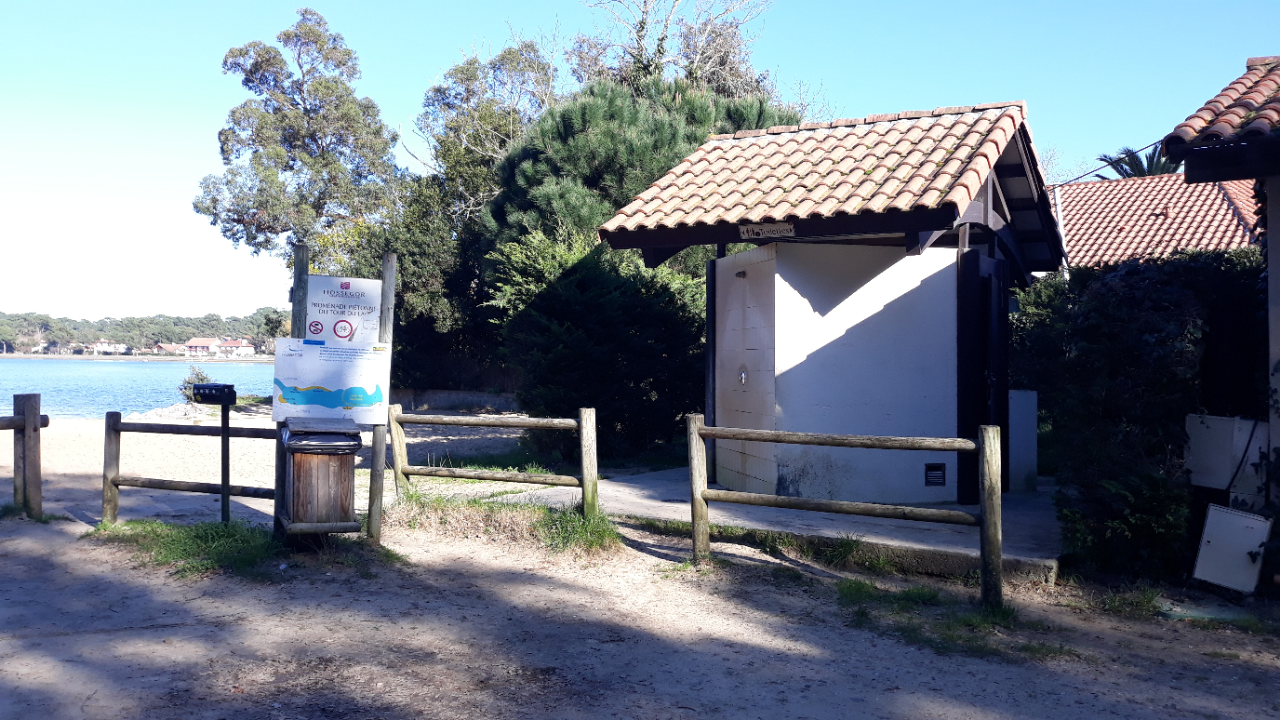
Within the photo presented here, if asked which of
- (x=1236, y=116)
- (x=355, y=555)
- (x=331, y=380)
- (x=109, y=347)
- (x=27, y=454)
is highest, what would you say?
(x=1236, y=116)

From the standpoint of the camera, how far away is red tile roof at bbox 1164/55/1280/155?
5855 mm

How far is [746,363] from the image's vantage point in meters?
9.44

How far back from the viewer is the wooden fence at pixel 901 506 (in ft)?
18.1

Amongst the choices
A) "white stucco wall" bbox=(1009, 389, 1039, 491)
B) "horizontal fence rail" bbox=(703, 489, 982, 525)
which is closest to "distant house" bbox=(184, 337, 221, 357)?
"white stucco wall" bbox=(1009, 389, 1039, 491)

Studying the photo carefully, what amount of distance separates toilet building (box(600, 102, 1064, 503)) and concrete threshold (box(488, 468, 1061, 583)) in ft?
2.35

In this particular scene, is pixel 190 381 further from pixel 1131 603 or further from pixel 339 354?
pixel 1131 603

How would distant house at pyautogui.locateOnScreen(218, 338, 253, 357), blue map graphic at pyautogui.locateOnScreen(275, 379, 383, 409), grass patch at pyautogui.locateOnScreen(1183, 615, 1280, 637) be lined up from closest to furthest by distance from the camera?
grass patch at pyautogui.locateOnScreen(1183, 615, 1280, 637) < blue map graphic at pyautogui.locateOnScreen(275, 379, 383, 409) < distant house at pyautogui.locateOnScreen(218, 338, 253, 357)

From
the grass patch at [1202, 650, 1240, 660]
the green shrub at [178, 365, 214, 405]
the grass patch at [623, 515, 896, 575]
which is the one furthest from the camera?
the green shrub at [178, 365, 214, 405]

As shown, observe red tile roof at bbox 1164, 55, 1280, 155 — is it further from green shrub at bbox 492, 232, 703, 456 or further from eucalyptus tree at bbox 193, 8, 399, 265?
eucalyptus tree at bbox 193, 8, 399, 265

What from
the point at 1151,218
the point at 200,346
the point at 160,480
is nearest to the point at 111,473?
the point at 160,480

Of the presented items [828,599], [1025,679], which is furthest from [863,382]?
[1025,679]

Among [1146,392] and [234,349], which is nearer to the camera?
[1146,392]

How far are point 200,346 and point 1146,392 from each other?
92.0 metres

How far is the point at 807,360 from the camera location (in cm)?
868
